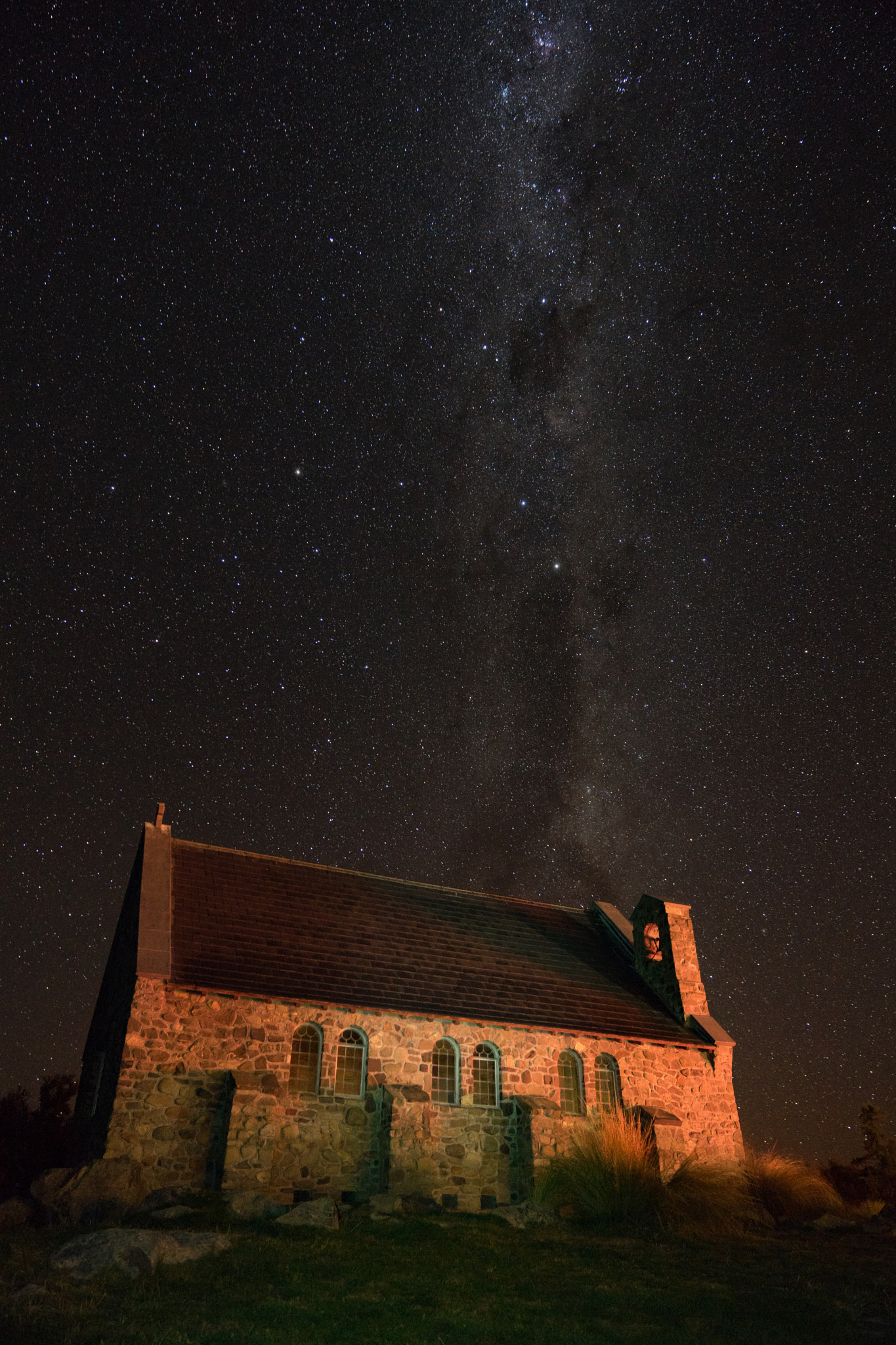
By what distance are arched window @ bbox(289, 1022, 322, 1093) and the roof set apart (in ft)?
2.74

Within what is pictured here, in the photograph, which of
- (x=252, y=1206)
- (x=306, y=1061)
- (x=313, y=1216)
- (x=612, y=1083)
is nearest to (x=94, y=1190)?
(x=252, y=1206)

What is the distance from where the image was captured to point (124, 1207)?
13.4 metres

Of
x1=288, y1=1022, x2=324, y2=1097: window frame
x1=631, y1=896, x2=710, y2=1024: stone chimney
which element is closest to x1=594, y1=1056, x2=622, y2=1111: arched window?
x1=631, y1=896, x2=710, y2=1024: stone chimney

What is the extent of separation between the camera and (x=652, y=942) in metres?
26.6

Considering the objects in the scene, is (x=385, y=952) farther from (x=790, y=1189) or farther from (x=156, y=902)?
(x=790, y=1189)

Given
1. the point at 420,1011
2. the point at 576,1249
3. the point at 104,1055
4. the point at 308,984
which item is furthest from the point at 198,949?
the point at 576,1249

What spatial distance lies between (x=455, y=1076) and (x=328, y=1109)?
3451 millimetres

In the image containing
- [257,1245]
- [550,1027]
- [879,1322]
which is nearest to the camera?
[879,1322]

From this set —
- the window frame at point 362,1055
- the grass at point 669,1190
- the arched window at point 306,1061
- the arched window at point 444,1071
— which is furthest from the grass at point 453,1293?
the arched window at point 444,1071

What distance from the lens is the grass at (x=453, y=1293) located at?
26.2 ft

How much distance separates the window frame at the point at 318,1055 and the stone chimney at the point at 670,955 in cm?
1155

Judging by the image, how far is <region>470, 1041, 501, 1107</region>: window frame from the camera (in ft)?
65.3

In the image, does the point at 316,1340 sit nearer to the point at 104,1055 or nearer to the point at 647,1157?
the point at 647,1157

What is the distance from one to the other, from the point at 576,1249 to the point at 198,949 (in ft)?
32.9
